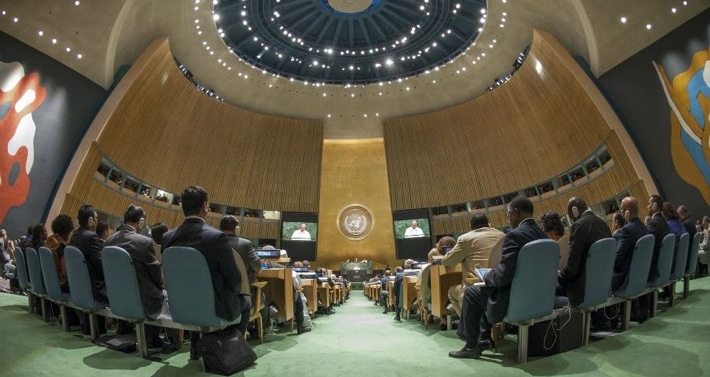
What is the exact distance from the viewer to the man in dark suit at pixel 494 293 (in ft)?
10.5

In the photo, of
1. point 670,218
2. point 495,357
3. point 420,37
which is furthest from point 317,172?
point 495,357

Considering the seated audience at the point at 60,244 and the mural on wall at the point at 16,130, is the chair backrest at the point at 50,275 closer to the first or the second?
the seated audience at the point at 60,244

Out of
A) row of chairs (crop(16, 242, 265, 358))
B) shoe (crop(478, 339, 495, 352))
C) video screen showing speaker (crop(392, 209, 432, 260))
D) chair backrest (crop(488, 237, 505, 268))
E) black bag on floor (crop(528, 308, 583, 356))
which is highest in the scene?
video screen showing speaker (crop(392, 209, 432, 260))

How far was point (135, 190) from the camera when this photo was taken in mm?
15148

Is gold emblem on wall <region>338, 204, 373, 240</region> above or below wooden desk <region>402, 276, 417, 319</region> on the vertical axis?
above

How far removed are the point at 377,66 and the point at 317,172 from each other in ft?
18.0

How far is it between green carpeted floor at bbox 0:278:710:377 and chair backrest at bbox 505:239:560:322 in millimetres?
372

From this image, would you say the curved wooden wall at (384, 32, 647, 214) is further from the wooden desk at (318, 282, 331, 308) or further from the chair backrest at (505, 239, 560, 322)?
the chair backrest at (505, 239, 560, 322)

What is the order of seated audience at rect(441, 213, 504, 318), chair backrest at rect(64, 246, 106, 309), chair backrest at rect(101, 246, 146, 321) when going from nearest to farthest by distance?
chair backrest at rect(101, 246, 146, 321), chair backrest at rect(64, 246, 106, 309), seated audience at rect(441, 213, 504, 318)

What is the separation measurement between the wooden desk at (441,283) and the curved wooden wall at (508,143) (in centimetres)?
928

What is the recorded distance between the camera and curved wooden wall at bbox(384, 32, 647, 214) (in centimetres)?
1385

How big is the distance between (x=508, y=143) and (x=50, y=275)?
16.2 m

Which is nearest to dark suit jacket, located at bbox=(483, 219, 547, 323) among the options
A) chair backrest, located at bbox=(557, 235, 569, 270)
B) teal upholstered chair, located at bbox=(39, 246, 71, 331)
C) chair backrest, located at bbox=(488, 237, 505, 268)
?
chair backrest, located at bbox=(488, 237, 505, 268)

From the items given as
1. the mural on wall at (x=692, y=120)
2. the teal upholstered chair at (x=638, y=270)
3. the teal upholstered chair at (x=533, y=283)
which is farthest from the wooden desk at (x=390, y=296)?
the mural on wall at (x=692, y=120)
